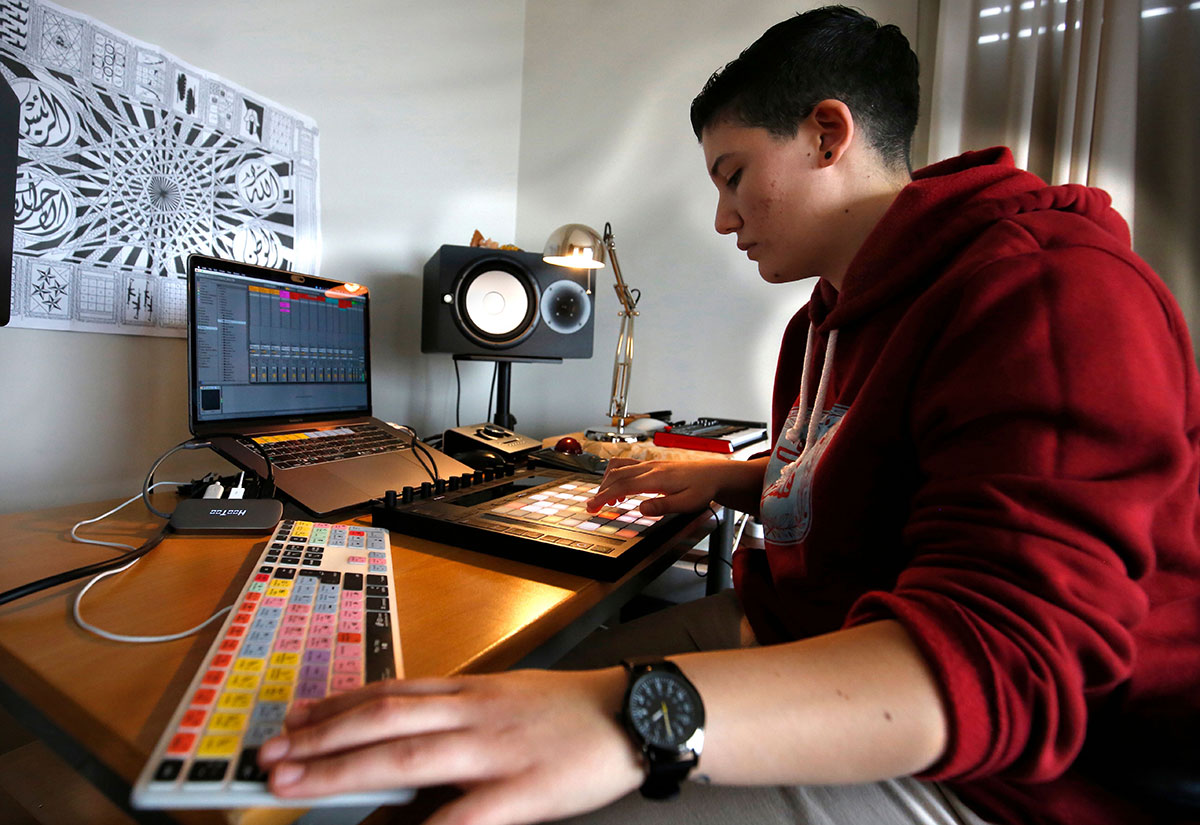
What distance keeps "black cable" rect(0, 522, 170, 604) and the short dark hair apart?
791 mm

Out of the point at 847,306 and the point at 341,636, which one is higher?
the point at 847,306

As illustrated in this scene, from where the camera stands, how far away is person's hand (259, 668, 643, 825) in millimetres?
289

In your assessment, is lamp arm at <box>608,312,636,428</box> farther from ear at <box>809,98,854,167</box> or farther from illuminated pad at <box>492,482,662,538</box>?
ear at <box>809,98,854,167</box>

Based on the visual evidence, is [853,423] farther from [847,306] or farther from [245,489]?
[245,489]

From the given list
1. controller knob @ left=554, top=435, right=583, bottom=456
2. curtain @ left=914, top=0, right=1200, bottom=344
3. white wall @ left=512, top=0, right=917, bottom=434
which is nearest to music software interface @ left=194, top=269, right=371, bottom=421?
controller knob @ left=554, top=435, right=583, bottom=456

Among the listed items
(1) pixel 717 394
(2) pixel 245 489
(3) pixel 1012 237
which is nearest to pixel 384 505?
(2) pixel 245 489

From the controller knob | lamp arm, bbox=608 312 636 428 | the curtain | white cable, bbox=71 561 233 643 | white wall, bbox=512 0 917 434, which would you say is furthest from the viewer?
white wall, bbox=512 0 917 434

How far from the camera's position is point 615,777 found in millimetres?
326

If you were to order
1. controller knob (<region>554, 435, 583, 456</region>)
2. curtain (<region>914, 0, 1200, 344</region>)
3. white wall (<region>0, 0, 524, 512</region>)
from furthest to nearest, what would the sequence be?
curtain (<region>914, 0, 1200, 344</region>) < controller knob (<region>554, 435, 583, 456</region>) < white wall (<region>0, 0, 524, 512</region>)

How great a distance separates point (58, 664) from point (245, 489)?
398 mm

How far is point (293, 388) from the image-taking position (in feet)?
3.17

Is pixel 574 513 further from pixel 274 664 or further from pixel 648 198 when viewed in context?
pixel 648 198

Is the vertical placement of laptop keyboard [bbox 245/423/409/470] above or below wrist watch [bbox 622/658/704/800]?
above

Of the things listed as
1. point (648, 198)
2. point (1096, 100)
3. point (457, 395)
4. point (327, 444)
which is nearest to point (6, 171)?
point (327, 444)
